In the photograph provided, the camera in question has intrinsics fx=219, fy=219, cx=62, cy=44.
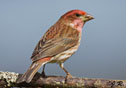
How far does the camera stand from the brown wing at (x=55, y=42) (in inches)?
170

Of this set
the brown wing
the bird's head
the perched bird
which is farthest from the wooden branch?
the bird's head

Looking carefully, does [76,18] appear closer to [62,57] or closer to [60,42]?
[60,42]

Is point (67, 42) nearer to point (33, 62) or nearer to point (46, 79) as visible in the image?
point (33, 62)

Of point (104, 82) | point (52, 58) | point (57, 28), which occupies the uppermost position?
point (57, 28)

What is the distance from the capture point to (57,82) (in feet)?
12.0

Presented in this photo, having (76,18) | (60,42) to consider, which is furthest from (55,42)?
(76,18)

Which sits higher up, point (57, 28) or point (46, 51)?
point (57, 28)

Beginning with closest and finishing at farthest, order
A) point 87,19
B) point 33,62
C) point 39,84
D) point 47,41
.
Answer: point 39,84, point 33,62, point 47,41, point 87,19

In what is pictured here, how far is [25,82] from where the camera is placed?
3666mm

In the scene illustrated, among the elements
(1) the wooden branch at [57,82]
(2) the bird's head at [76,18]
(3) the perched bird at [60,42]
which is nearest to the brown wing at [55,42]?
(3) the perched bird at [60,42]

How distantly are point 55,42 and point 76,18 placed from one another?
87 cm

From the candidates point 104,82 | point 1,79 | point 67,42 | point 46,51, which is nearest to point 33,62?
point 46,51

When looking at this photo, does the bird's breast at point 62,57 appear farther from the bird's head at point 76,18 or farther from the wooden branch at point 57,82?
the bird's head at point 76,18

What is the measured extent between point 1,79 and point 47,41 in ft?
4.25
